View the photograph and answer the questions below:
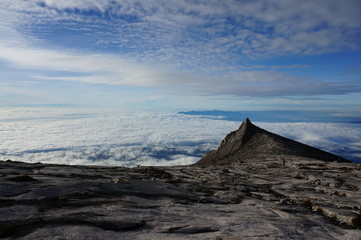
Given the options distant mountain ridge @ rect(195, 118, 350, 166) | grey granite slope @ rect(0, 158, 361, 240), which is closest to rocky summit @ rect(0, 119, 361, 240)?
grey granite slope @ rect(0, 158, 361, 240)

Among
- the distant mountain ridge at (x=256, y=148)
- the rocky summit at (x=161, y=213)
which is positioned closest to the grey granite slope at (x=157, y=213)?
the rocky summit at (x=161, y=213)

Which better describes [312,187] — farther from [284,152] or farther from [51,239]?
[284,152]

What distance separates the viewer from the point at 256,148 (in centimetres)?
4972

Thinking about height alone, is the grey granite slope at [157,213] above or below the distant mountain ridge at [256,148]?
above

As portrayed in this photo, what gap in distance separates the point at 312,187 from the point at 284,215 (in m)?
10.3

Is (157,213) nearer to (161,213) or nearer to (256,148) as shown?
(161,213)

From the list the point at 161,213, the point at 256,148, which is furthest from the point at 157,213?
the point at 256,148

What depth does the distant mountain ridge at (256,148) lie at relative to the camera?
1734 inches

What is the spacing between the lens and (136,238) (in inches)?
273

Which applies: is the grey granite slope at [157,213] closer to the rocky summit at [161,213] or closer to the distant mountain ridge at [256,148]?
the rocky summit at [161,213]

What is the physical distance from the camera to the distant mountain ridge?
44.0 m

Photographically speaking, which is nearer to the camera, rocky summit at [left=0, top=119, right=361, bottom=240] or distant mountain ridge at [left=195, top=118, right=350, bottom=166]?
rocky summit at [left=0, top=119, right=361, bottom=240]

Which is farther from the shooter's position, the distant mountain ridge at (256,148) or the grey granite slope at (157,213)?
the distant mountain ridge at (256,148)

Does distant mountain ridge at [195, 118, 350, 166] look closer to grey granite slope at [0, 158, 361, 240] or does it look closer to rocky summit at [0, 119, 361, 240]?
rocky summit at [0, 119, 361, 240]
